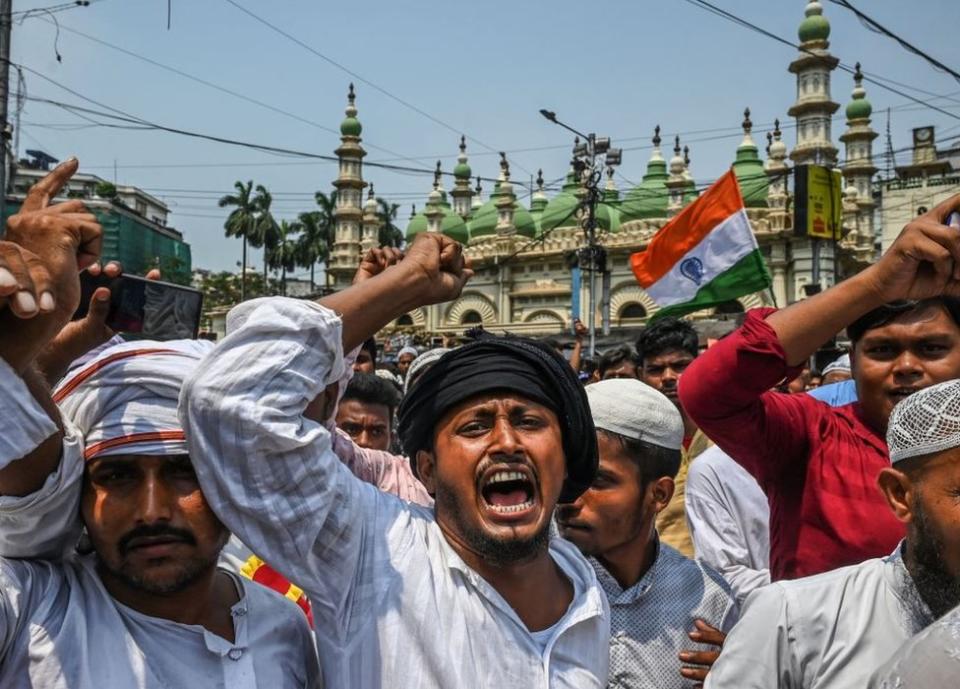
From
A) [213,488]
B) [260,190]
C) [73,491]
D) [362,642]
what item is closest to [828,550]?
[362,642]

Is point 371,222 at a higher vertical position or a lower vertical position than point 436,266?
higher

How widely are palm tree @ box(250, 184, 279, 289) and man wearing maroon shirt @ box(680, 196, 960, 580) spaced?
54213 mm

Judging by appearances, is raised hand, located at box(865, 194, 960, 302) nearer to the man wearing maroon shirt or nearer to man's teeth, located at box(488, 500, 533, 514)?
the man wearing maroon shirt

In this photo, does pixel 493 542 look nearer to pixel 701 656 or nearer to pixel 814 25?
pixel 701 656

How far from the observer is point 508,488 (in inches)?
78.2

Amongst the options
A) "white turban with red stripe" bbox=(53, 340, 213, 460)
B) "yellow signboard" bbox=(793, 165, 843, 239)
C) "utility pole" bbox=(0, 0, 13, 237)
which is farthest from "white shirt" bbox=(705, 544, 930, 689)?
"yellow signboard" bbox=(793, 165, 843, 239)

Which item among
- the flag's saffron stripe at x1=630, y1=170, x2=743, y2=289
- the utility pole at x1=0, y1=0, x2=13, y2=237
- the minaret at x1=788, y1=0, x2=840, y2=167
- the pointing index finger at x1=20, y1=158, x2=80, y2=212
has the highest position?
the minaret at x1=788, y1=0, x2=840, y2=167

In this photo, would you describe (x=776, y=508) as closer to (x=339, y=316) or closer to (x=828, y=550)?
(x=828, y=550)

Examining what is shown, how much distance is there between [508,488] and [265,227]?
5523 cm

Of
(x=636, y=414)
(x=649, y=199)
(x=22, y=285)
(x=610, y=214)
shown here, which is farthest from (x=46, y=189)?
(x=610, y=214)

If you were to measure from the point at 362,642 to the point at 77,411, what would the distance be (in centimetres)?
75

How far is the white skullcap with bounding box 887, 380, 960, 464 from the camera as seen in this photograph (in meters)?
1.90

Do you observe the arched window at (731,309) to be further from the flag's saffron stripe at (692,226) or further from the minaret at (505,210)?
the flag's saffron stripe at (692,226)

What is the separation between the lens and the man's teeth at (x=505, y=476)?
6.42 ft
